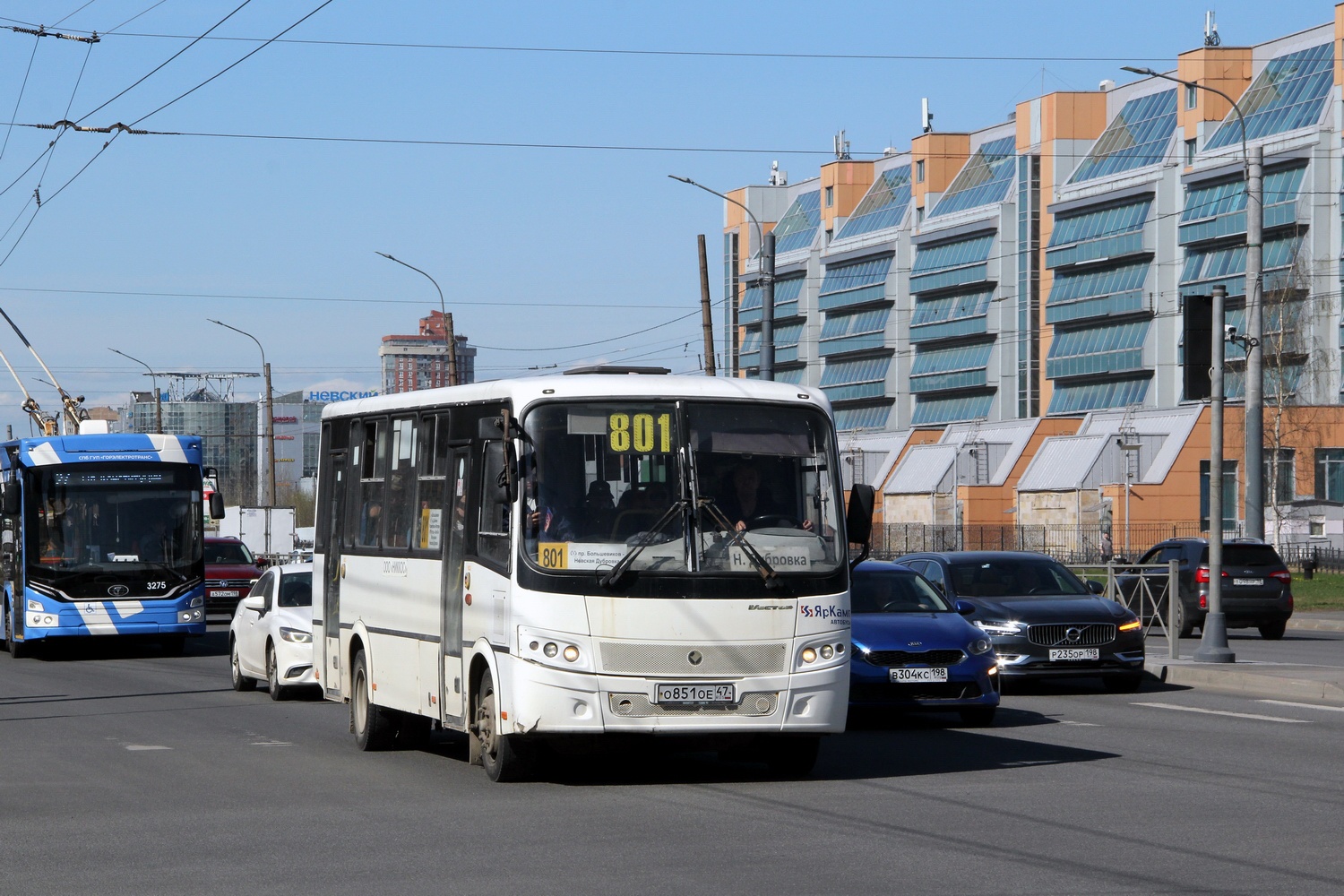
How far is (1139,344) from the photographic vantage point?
95250mm

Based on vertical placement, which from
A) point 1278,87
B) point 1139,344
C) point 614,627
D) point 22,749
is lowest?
point 22,749

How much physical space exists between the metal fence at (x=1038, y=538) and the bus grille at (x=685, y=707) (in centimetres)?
5741

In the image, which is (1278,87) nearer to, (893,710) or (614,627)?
(893,710)

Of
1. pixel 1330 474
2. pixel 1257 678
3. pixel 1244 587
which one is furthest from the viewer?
pixel 1330 474

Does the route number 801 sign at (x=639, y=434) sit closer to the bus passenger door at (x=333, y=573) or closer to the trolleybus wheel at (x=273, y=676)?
the bus passenger door at (x=333, y=573)

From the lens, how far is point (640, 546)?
11.6 metres

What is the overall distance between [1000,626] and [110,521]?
14.4m

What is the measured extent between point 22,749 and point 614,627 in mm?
5904

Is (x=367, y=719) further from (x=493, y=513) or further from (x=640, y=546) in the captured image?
(x=640, y=546)

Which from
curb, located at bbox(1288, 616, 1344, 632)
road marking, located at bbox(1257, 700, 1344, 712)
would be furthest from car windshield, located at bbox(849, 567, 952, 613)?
curb, located at bbox(1288, 616, 1344, 632)

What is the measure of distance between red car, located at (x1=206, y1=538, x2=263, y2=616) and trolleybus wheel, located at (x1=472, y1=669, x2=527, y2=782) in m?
29.3

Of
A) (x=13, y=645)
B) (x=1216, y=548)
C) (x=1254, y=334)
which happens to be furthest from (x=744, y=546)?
(x=1254, y=334)

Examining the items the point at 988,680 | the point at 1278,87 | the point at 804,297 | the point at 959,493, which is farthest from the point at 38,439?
the point at 804,297

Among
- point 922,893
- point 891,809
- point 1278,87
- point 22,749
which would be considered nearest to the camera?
point 922,893
